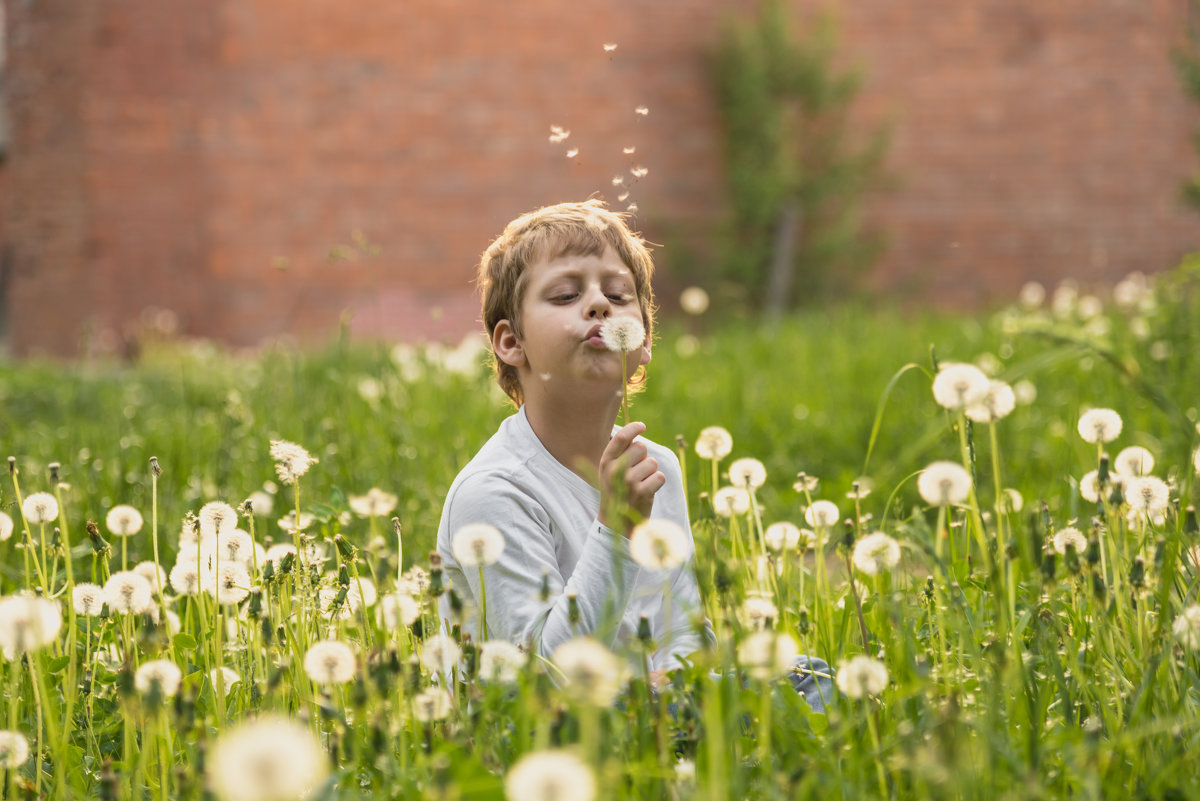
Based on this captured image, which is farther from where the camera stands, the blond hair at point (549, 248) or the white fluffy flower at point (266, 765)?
the blond hair at point (549, 248)

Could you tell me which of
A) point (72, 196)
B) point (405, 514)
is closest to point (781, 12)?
point (72, 196)

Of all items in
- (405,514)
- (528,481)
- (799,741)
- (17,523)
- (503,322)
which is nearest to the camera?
(799,741)

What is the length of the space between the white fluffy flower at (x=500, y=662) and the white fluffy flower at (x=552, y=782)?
48cm

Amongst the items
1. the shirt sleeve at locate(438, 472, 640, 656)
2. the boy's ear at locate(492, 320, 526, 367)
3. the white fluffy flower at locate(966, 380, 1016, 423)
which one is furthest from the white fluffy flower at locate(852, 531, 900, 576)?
the boy's ear at locate(492, 320, 526, 367)

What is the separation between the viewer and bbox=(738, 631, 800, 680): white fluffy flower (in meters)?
1.14

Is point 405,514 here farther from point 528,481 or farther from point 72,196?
point 72,196

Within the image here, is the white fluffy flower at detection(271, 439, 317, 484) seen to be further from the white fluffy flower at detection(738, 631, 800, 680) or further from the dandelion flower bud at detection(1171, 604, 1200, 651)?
the dandelion flower bud at detection(1171, 604, 1200, 651)

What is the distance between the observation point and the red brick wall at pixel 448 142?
1099 cm

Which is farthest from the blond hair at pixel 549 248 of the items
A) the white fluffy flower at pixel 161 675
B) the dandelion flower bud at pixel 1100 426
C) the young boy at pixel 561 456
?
the white fluffy flower at pixel 161 675

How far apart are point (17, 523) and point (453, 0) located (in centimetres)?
963

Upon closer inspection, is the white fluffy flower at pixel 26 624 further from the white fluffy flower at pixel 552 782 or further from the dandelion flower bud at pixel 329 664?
the white fluffy flower at pixel 552 782

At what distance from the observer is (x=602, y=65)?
39.1ft

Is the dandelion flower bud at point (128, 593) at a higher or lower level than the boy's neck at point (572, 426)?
lower

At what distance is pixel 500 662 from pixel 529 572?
1.58 ft
